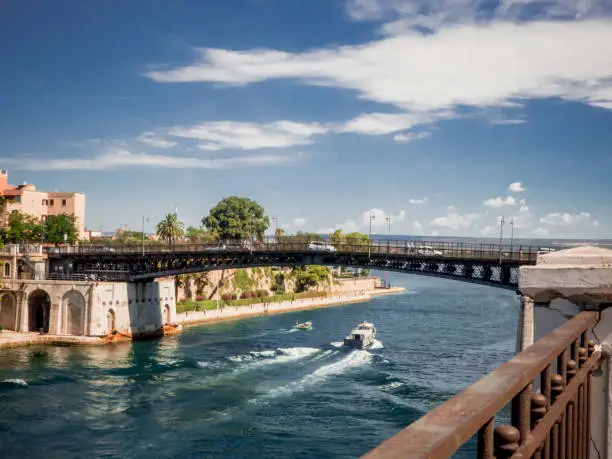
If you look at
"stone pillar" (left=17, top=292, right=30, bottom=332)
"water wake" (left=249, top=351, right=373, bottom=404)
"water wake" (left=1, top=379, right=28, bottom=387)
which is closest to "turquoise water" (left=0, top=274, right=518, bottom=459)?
"water wake" (left=249, top=351, right=373, bottom=404)

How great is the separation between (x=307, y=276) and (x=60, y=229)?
40465 millimetres

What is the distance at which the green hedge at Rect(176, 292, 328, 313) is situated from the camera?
269ft

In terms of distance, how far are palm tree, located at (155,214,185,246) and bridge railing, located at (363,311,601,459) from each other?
94.3 metres

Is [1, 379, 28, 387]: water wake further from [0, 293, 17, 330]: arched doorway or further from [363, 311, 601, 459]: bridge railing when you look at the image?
[363, 311, 601, 459]: bridge railing

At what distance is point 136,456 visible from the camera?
30.7 m

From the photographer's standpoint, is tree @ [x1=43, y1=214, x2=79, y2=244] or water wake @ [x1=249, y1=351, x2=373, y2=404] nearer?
water wake @ [x1=249, y1=351, x2=373, y2=404]

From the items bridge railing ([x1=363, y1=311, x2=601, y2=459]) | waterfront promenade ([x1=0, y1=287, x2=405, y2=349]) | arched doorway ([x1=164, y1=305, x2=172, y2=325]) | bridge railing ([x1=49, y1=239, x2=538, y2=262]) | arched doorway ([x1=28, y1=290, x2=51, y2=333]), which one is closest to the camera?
bridge railing ([x1=363, y1=311, x2=601, y2=459])

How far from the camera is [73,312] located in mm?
62594

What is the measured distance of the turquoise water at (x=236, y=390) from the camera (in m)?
32.2

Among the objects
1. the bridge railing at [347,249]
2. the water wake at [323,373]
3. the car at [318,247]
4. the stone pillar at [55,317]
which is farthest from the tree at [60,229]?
the water wake at [323,373]

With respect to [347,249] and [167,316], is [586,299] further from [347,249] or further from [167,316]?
[167,316]

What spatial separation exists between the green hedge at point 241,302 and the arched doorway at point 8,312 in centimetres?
2065

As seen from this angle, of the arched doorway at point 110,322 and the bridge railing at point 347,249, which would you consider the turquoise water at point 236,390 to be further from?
the bridge railing at point 347,249

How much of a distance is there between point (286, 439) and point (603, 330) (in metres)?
29.0
